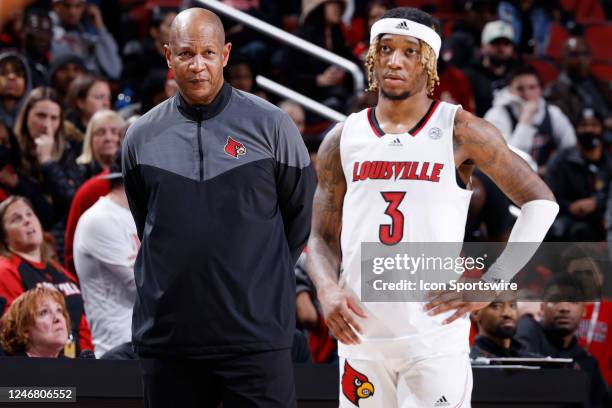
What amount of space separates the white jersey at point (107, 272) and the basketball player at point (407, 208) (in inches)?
76.7

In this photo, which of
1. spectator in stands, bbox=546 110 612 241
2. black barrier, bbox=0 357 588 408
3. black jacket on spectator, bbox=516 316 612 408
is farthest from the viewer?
spectator in stands, bbox=546 110 612 241

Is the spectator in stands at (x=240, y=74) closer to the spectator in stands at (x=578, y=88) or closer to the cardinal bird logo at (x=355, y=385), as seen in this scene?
the spectator in stands at (x=578, y=88)

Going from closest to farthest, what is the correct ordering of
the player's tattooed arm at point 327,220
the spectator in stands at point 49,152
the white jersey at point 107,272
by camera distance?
the player's tattooed arm at point 327,220
the white jersey at point 107,272
the spectator in stands at point 49,152

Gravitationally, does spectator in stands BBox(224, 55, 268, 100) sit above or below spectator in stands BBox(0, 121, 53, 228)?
above

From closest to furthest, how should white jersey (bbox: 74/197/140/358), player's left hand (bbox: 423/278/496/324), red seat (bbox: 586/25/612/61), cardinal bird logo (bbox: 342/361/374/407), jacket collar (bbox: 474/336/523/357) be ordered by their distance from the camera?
1. player's left hand (bbox: 423/278/496/324)
2. cardinal bird logo (bbox: 342/361/374/407)
3. white jersey (bbox: 74/197/140/358)
4. jacket collar (bbox: 474/336/523/357)
5. red seat (bbox: 586/25/612/61)

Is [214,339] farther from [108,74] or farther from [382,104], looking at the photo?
[108,74]

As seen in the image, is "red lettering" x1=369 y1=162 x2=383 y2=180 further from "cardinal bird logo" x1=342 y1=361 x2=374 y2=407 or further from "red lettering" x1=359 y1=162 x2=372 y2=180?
"cardinal bird logo" x1=342 y1=361 x2=374 y2=407

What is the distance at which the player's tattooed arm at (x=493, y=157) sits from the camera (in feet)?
14.1

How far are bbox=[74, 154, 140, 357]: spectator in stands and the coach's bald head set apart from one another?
2.31 m

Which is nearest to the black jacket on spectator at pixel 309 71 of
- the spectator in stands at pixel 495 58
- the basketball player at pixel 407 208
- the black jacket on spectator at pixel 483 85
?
the black jacket on spectator at pixel 483 85

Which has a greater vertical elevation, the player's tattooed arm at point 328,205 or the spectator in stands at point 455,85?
the spectator in stands at point 455,85

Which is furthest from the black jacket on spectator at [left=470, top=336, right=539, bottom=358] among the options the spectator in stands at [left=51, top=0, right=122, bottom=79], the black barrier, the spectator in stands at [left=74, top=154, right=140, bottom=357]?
the spectator in stands at [left=51, top=0, right=122, bottom=79]

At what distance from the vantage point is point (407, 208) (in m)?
4.26

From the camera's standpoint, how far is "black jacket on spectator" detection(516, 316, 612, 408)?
6.75 metres
